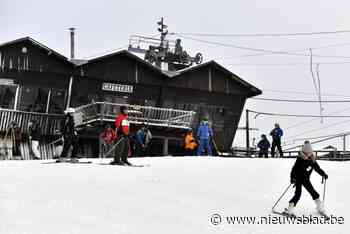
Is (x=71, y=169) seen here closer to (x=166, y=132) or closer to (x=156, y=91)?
(x=166, y=132)

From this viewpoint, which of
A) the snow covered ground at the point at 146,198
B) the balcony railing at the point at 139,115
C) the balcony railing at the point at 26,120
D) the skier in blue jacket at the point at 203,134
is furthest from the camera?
the balcony railing at the point at 26,120

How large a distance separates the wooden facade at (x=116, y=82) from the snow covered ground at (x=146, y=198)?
57.7 feet

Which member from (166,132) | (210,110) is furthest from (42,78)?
(210,110)

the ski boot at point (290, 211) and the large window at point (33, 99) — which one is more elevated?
the large window at point (33, 99)

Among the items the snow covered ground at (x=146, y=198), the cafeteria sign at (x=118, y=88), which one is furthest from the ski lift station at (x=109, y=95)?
the snow covered ground at (x=146, y=198)

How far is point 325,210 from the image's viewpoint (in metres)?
11.9

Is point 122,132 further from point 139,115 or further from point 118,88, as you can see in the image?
point 118,88

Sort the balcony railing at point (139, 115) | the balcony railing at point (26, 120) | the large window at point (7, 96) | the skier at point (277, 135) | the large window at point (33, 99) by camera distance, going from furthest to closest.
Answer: the large window at point (33, 99)
the large window at point (7, 96)
the balcony railing at point (26, 120)
the balcony railing at point (139, 115)
the skier at point (277, 135)

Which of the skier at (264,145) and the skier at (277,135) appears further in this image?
the skier at (264,145)

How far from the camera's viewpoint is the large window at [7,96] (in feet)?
108

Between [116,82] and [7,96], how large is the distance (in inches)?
244

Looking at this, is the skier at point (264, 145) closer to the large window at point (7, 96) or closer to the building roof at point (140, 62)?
the building roof at point (140, 62)

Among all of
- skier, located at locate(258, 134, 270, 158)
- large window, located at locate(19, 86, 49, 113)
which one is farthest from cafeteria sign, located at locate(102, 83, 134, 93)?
skier, located at locate(258, 134, 270, 158)

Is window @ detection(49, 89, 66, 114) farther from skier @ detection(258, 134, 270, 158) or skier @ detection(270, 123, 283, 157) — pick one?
skier @ detection(270, 123, 283, 157)
